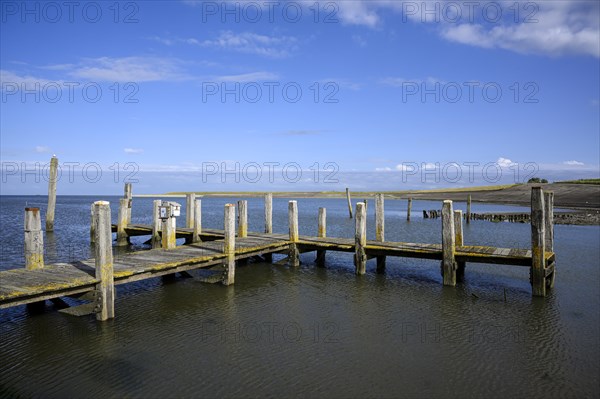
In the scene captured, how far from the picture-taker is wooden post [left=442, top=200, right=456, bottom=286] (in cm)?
1363

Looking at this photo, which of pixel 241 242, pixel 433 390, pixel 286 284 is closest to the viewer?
pixel 433 390

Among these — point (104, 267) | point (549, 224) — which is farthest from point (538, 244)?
point (104, 267)

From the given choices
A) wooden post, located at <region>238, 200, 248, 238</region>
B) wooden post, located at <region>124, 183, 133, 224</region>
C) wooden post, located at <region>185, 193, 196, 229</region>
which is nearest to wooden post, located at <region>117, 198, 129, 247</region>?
wooden post, located at <region>124, 183, 133, 224</region>

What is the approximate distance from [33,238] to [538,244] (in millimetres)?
12787

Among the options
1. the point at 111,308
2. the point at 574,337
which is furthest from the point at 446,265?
the point at 111,308

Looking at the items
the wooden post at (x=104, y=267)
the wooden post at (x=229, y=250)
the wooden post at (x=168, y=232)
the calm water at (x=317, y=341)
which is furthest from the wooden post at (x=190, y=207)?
the wooden post at (x=104, y=267)

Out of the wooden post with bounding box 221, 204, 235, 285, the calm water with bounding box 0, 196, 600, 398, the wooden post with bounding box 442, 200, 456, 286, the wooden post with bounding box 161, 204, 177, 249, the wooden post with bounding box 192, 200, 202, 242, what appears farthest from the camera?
the wooden post with bounding box 192, 200, 202, 242

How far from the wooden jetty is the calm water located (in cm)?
70

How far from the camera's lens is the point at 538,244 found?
12.3m

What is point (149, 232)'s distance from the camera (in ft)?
72.4

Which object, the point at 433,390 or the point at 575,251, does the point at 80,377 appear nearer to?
the point at 433,390

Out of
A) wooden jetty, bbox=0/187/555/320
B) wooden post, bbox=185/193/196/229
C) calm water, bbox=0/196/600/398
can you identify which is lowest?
calm water, bbox=0/196/600/398

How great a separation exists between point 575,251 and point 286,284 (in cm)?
1443

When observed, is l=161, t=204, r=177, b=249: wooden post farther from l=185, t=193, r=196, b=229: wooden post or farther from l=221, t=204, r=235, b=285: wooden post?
l=185, t=193, r=196, b=229: wooden post
